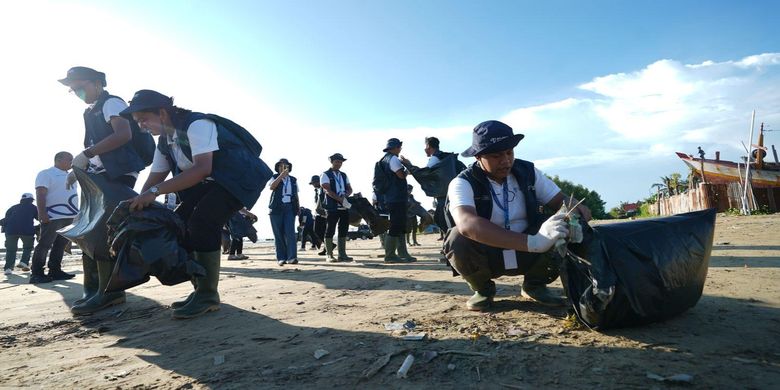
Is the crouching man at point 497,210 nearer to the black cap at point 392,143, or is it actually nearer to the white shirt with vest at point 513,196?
the white shirt with vest at point 513,196

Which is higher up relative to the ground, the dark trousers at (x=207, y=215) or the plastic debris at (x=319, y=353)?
the dark trousers at (x=207, y=215)

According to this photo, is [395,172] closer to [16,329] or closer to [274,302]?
[274,302]

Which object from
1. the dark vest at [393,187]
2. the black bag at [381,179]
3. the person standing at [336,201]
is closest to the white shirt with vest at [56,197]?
the person standing at [336,201]

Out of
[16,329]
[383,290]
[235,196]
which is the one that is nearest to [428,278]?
[383,290]

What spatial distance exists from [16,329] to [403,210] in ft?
16.5

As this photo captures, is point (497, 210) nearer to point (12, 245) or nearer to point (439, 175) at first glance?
point (439, 175)

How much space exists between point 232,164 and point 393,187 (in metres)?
4.01

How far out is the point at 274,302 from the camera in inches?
149

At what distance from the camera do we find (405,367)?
1923 mm

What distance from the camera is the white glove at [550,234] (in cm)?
223

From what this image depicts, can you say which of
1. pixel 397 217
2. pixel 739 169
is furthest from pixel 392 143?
pixel 739 169

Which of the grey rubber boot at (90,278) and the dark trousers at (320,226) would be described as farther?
the dark trousers at (320,226)

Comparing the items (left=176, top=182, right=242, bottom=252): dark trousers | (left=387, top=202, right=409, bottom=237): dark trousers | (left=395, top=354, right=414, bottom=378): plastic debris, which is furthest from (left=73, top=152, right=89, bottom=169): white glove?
(left=387, top=202, right=409, bottom=237): dark trousers

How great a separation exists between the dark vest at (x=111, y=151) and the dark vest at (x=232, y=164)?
819 mm
